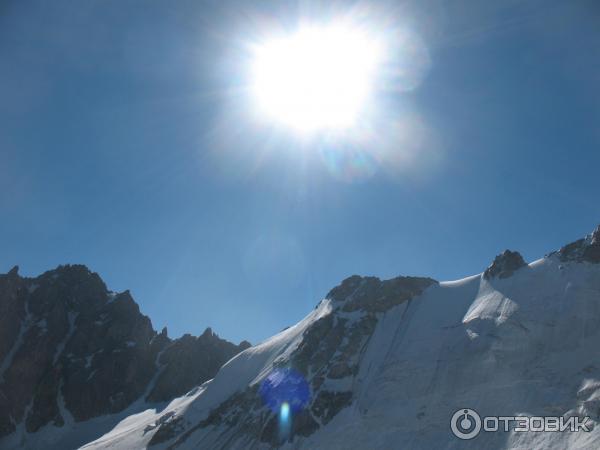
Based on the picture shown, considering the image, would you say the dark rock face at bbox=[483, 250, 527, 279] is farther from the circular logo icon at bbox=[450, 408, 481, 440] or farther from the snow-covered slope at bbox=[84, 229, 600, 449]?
the circular logo icon at bbox=[450, 408, 481, 440]

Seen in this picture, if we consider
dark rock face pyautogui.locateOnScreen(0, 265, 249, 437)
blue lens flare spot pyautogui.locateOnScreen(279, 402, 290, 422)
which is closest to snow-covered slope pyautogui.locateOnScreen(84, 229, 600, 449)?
blue lens flare spot pyautogui.locateOnScreen(279, 402, 290, 422)

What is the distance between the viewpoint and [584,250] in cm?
8169

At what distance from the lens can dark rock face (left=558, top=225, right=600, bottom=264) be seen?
7956 centimetres

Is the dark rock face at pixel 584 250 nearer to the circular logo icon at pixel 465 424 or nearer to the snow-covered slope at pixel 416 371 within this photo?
the snow-covered slope at pixel 416 371

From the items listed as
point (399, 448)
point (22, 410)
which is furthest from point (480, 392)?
point (22, 410)

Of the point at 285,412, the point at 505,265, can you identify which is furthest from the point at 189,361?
the point at 505,265

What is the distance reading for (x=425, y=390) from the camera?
6544 cm

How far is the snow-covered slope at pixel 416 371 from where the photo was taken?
5778 centimetres

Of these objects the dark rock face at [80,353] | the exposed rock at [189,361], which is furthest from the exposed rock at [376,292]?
the dark rock face at [80,353]

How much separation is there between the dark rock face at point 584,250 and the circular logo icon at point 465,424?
3777cm

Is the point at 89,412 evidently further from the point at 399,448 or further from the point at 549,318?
the point at 549,318

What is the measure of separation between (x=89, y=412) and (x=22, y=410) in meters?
15.5

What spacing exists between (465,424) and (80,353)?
104m

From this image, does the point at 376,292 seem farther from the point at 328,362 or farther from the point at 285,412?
the point at 285,412
